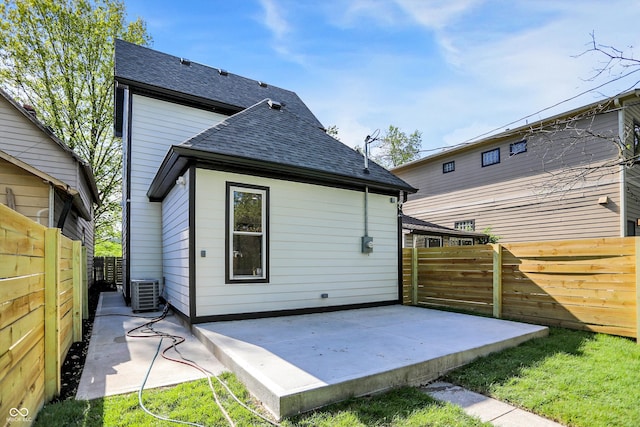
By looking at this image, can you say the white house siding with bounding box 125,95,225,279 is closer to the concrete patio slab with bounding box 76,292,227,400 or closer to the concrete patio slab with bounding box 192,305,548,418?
the concrete patio slab with bounding box 76,292,227,400

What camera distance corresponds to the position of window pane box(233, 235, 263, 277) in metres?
5.48

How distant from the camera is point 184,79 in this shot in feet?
30.0

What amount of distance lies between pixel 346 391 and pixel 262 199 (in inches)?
141

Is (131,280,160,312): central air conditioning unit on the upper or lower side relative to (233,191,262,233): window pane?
lower

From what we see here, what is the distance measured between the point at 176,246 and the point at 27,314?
159 inches

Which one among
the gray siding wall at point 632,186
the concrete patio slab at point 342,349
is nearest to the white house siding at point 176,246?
the concrete patio slab at point 342,349

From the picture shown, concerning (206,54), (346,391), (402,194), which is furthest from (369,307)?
(206,54)

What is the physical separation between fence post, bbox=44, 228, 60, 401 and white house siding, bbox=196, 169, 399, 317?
2276mm

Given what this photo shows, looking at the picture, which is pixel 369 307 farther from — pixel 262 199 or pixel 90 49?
pixel 90 49

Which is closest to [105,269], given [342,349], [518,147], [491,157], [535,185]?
[342,349]

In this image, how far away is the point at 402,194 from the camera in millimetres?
7676

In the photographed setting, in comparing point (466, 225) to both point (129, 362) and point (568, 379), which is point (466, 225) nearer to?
point (568, 379)

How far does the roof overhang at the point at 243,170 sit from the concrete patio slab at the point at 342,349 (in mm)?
2385

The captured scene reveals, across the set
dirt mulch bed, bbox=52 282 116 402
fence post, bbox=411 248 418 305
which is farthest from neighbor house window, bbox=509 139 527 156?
dirt mulch bed, bbox=52 282 116 402
